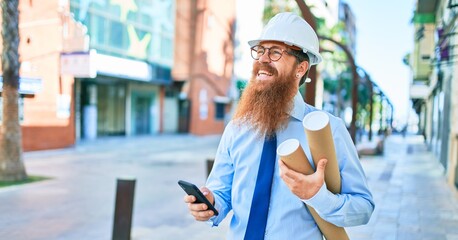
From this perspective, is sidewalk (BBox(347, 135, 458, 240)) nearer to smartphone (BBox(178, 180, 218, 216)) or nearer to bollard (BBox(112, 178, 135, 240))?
bollard (BBox(112, 178, 135, 240))

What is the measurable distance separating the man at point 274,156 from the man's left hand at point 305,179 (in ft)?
0.34

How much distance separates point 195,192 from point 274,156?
1.17ft

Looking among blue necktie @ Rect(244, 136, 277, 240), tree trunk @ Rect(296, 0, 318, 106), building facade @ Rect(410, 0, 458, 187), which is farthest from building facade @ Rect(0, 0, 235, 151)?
blue necktie @ Rect(244, 136, 277, 240)

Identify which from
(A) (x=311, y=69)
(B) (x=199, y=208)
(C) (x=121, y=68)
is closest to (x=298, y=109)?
(B) (x=199, y=208)

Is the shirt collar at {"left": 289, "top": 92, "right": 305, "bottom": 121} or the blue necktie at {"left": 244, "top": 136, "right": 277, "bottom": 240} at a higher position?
the shirt collar at {"left": 289, "top": 92, "right": 305, "bottom": 121}

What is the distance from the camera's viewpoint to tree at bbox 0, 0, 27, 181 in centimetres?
977

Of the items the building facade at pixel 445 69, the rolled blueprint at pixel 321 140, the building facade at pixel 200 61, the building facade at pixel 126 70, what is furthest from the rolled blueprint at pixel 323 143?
the building facade at pixel 200 61

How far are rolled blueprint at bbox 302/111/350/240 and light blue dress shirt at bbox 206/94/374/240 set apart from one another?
60mm

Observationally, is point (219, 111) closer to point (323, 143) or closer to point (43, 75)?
point (43, 75)

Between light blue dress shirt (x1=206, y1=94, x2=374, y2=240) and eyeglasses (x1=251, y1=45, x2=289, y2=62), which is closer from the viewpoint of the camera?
light blue dress shirt (x1=206, y1=94, x2=374, y2=240)

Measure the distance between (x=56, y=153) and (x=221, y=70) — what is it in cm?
1737

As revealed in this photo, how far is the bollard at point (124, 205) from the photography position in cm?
563

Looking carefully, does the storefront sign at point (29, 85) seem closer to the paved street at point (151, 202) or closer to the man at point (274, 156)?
Result: the paved street at point (151, 202)

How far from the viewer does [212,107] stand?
3111 cm
